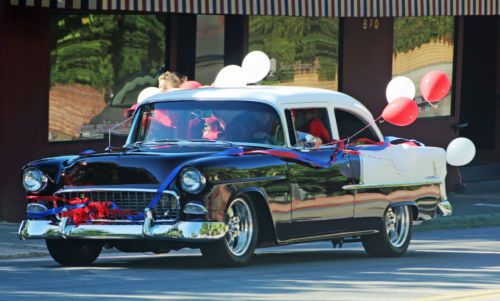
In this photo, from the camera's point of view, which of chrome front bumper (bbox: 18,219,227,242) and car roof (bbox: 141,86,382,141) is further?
car roof (bbox: 141,86,382,141)

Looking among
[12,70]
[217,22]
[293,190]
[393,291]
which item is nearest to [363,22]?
[217,22]

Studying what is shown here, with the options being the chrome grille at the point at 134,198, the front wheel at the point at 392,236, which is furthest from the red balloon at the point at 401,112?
the chrome grille at the point at 134,198

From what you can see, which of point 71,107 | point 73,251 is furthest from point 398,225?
point 71,107

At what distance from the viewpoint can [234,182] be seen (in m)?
13.7

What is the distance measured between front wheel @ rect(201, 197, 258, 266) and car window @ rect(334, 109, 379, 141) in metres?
1.93

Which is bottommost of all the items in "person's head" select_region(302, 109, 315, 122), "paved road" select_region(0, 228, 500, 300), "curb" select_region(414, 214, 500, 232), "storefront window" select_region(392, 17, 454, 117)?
"curb" select_region(414, 214, 500, 232)

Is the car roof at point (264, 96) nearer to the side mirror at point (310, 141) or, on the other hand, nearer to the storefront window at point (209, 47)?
the side mirror at point (310, 141)

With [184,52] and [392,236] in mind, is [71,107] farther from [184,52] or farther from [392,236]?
[392,236]

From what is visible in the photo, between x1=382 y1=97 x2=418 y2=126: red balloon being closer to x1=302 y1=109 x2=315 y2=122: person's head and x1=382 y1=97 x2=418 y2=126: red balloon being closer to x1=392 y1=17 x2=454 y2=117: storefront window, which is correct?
x1=302 y1=109 x2=315 y2=122: person's head

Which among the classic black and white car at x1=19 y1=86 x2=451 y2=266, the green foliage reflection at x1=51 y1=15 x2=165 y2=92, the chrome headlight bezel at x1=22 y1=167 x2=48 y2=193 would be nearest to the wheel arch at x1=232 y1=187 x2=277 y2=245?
the classic black and white car at x1=19 y1=86 x2=451 y2=266

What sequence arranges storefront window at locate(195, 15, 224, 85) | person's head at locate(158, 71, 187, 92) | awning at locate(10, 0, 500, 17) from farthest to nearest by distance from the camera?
storefront window at locate(195, 15, 224, 85)
awning at locate(10, 0, 500, 17)
person's head at locate(158, 71, 187, 92)

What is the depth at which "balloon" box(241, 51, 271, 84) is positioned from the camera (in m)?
16.9

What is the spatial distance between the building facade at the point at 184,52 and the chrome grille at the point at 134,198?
529 centimetres

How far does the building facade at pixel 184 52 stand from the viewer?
19500mm
